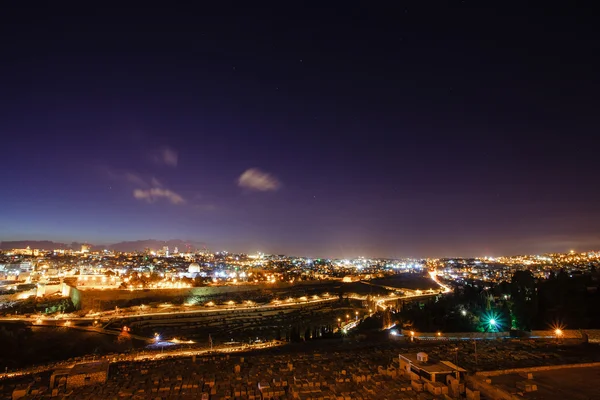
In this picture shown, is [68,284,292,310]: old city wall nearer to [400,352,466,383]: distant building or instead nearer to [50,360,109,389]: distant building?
[50,360,109,389]: distant building

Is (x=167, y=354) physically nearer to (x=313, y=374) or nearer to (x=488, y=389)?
(x=313, y=374)

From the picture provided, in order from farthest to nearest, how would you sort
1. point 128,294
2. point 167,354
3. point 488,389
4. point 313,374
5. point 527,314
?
1. point 128,294
2. point 527,314
3. point 167,354
4. point 313,374
5. point 488,389

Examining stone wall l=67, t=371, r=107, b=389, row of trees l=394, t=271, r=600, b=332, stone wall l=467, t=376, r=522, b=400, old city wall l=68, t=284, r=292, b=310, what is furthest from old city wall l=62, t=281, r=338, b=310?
stone wall l=467, t=376, r=522, b=400

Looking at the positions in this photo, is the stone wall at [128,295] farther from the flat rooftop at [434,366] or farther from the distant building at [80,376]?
the flat rooftop at [434,366]

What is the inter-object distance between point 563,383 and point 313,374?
278 inches

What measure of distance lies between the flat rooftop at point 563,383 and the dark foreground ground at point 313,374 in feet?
0.10

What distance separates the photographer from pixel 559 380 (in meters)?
10.0

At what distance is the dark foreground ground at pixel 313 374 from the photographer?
933 centimetres

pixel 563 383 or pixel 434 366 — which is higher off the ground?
pixel 434 366

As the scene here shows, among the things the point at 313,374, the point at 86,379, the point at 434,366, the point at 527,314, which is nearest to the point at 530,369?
the point at 434,366

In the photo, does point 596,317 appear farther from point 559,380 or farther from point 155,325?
point 155,325

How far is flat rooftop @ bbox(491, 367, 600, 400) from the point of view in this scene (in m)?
8.78

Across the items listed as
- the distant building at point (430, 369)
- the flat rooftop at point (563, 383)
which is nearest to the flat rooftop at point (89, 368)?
the distant building at point (430, 369)

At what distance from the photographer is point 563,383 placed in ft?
32.1
